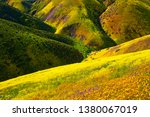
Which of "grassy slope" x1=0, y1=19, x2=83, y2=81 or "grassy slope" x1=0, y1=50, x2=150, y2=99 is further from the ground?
"grassy slope" x1=0, y1=50, x2=150, y2=99

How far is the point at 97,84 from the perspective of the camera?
52312 millimetres

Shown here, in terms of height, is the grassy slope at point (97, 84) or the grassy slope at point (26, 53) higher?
the grassy slope at point (97, 84)

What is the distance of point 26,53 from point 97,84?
11149cm

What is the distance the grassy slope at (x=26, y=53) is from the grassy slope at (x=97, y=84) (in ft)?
265

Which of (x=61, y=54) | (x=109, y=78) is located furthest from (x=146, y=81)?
(x=61, y=54)

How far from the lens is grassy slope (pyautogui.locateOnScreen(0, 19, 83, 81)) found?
148 m

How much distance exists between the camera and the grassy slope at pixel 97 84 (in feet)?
152

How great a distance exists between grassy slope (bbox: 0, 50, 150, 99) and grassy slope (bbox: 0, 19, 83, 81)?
265ft

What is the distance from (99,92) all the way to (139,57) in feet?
44.6

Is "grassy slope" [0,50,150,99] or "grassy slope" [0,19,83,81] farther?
"grassy slope" [0,19,83,81]

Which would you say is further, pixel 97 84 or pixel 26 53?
pixel 26 53

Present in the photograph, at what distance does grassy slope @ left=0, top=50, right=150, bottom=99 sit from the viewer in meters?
46.2

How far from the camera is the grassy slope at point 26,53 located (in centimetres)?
14800

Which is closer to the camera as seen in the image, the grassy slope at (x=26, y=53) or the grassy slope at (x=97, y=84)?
the grassy slope at (x=97, y=84)
